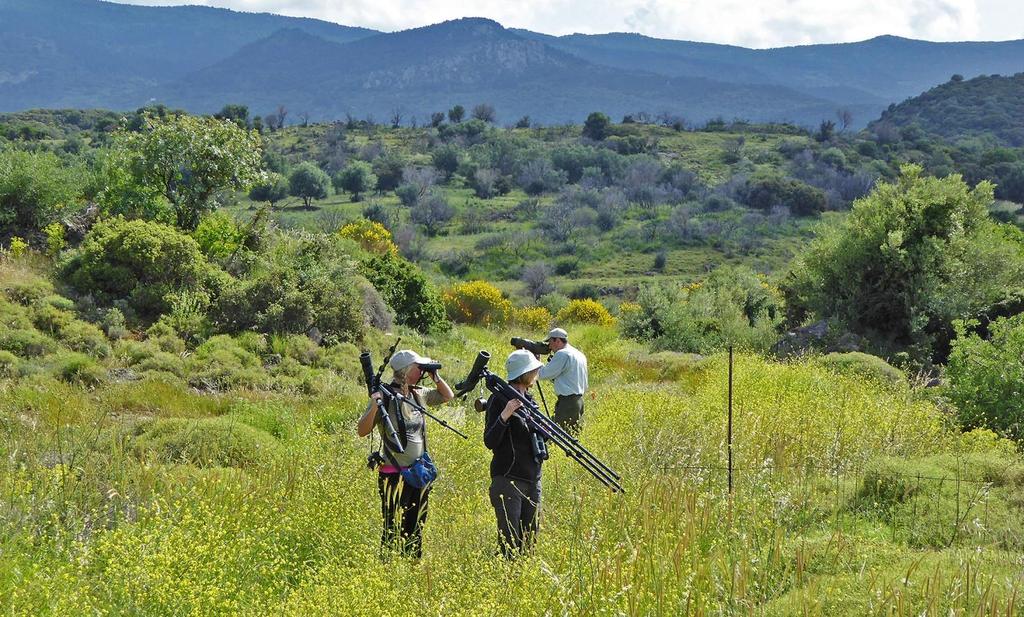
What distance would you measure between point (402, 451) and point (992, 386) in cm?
859

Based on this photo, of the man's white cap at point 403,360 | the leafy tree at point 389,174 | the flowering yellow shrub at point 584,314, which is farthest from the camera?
the leafy tree at point 389,174

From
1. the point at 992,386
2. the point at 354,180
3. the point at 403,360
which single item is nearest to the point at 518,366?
the point at 403,360

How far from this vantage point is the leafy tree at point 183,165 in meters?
18.7

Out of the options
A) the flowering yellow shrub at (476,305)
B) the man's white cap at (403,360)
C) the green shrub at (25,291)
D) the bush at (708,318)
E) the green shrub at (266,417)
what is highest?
the man's white cap at (403,360)

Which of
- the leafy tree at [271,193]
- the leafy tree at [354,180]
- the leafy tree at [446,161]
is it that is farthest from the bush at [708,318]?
the leafy tree at [446,161]

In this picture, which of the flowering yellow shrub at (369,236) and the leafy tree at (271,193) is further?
the leafy tree at (271,193)

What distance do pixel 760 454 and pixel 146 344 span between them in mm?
10671

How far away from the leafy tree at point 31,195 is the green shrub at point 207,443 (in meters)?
11.4

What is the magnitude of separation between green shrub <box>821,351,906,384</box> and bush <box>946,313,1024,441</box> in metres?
1.80

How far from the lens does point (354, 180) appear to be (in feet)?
211

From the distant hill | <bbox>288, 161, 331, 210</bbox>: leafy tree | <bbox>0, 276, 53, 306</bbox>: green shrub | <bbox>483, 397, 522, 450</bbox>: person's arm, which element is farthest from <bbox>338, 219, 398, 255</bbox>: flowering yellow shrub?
the distant hill

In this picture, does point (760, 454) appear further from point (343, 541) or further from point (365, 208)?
point (365, 208)

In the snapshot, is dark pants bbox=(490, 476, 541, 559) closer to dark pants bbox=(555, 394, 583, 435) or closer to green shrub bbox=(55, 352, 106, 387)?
dark pants bbox=(555, 394, 583, 435)

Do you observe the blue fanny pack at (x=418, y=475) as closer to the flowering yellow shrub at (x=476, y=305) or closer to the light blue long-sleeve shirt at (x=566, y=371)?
the light blue long-sleeve shirt at (x=566, y=371)
